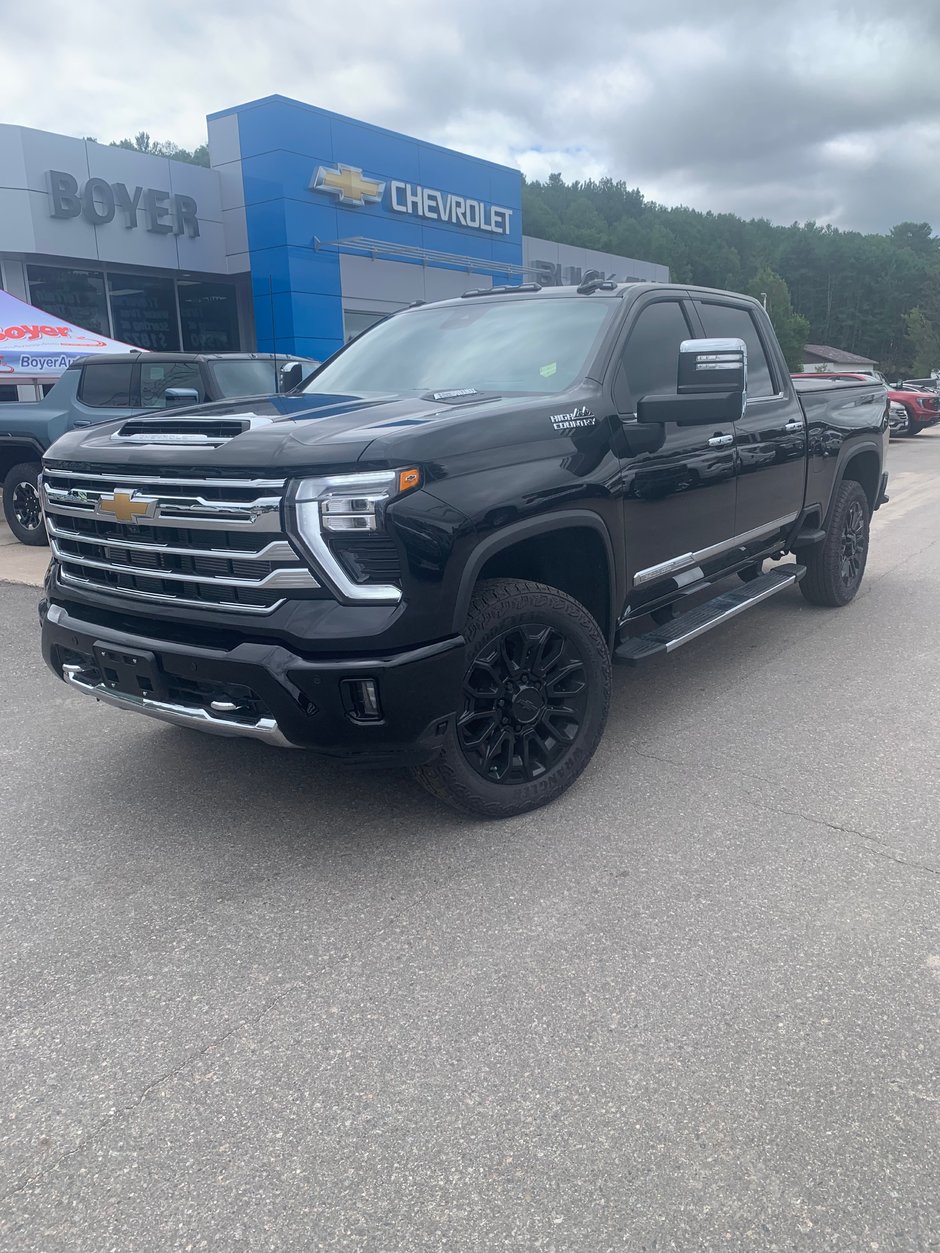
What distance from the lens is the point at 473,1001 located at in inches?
102

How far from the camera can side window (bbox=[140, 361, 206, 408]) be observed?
852 centimetres

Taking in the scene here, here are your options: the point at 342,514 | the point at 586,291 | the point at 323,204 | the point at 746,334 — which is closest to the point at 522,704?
the point at 342,514

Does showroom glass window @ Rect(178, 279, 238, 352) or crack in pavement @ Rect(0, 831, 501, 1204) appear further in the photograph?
showroom glass window @ Rect(178, 279, 238, 352)

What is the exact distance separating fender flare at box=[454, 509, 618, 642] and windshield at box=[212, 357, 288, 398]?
5302 millimetres

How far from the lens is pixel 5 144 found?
16.6 m

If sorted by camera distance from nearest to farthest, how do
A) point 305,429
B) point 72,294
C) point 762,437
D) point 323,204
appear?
1. point 305,429
2. point 762,437
3. point 72,294
4. point 323,204

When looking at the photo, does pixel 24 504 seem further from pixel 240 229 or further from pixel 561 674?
pixel 240 229

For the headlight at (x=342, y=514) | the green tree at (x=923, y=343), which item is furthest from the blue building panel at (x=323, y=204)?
the green tree at (x=923, y=343)

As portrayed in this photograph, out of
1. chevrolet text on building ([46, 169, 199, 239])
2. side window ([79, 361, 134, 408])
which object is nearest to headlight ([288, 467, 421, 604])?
side window ([79, 361, 134, 408])

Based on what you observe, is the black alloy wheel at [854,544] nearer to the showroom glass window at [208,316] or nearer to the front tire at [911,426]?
the showroom glass window at [208,316]

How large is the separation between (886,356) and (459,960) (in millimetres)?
120405

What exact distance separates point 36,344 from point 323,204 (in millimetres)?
10777

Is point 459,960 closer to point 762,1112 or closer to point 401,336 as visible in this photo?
point 762,1112

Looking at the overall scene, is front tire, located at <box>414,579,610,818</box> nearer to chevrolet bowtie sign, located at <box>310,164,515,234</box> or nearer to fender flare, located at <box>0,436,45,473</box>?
fender flare, located at <box>0,436,45,473</box>
